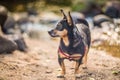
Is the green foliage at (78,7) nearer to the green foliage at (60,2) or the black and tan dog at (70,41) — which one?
the green foliage at (60,2)

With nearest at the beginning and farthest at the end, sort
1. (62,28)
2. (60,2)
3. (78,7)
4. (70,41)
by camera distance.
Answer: (62,28) → (70,41) → (78,7) → (60,2)

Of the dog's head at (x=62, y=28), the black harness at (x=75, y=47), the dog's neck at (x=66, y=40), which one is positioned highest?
the dog's head at (x=62, y=28)

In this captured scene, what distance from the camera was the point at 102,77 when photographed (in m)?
7.32

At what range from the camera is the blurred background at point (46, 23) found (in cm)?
1018

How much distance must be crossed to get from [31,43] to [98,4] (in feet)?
17.5

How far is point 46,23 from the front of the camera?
51.6 feet

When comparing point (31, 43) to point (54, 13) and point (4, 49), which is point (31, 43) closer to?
point (4, 49)

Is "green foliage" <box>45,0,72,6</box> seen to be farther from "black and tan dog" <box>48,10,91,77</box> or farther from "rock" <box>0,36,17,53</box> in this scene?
"black and tan dog" <box>48,10,91,77</box>

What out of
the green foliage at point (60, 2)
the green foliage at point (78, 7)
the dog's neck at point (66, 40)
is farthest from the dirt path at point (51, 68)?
the green foliage at point (60, 2)

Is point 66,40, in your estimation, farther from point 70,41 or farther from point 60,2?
point 60,2

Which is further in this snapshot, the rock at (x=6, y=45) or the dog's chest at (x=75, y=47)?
the rock at (x=6, y=45)

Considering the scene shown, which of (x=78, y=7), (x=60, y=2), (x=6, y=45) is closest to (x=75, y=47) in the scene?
(x=6, y=45)

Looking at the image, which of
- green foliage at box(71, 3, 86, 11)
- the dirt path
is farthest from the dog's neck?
green foliage at box(71, 3, 86, 11)

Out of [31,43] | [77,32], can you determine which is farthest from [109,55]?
[31,43]
